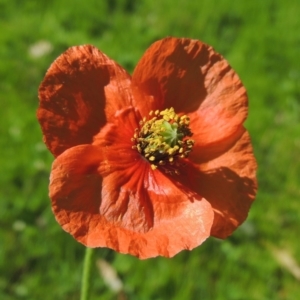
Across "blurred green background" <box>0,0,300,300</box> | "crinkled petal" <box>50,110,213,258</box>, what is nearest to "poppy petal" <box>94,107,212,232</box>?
"crinkled petal" <box>50,110,213,258</box>

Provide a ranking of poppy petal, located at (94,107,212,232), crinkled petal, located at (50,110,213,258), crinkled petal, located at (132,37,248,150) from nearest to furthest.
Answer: crinkled petal, located at (50,110,213,258) < poppy petal, located at (94,107,212,232) < crinkled petal, located at (132,37,248,150)

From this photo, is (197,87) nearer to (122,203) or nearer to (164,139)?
(164,139)

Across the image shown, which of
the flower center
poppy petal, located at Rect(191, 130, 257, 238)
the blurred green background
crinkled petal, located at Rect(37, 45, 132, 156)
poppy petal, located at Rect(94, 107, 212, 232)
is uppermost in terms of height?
crinkled petal, located at Rect(37, 45, 132, 156)

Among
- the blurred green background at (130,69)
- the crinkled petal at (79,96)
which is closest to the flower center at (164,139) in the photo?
the crinkled petal at (79,96)

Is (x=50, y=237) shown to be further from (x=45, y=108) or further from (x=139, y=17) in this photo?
(x=139, y=17)

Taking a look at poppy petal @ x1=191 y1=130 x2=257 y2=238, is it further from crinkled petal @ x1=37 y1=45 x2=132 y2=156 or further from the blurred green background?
the blurred green background

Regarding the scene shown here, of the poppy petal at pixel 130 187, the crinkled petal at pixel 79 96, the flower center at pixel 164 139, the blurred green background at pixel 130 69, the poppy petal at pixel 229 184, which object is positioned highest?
the crinkled petal at pixel 79 96

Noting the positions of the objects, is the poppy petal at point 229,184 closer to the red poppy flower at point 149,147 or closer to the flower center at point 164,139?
the red poppy flower at point 149,147
